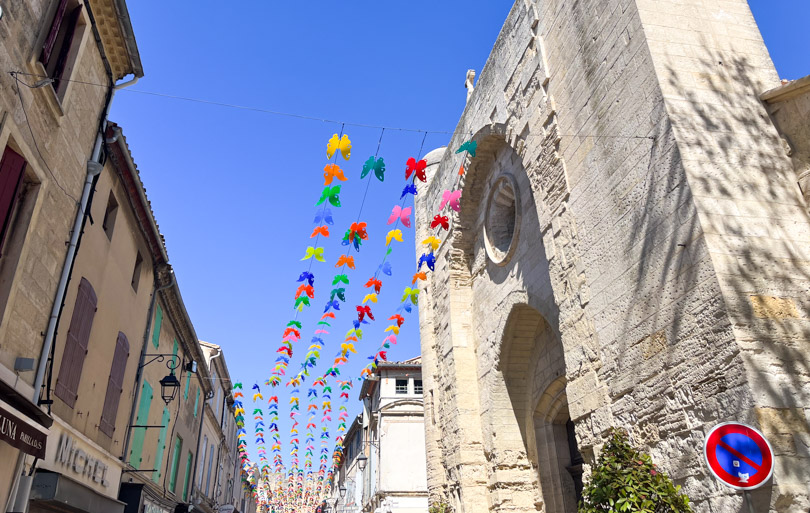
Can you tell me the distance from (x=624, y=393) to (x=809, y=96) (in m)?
3.34

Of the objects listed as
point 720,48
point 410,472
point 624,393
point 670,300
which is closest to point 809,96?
point 720,48

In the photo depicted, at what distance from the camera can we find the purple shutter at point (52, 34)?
5566mm

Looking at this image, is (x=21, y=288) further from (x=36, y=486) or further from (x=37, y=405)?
(x=36, y=486)

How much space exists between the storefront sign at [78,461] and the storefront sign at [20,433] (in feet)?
4.23

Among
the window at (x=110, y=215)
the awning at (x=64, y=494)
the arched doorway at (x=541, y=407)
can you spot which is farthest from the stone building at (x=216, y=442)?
the arched doorway at (x=541, y=407)

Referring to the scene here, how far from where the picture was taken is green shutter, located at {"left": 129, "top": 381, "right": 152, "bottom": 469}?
9570 millimetres

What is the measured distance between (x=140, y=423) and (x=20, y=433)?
560 cm

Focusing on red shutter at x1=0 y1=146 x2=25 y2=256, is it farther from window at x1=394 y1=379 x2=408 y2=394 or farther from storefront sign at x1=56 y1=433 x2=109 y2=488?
window at x1=394 y1=379 x2=408 y2=394

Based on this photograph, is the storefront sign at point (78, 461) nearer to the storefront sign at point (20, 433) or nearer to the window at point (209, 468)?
the storefront sign at point (20, 433)

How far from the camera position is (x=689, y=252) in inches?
197

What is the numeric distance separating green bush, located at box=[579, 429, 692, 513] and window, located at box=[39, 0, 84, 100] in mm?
6536

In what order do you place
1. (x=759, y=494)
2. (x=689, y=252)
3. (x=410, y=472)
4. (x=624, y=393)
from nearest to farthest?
(x=759, y=494) → (x=689, y=252) → (x=624, y=393) → (x=410, y=472)

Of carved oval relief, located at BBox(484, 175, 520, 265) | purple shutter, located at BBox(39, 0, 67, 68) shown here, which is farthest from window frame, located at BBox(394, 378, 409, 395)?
purple shutter, located at BBox(39, 0, 67, 68)

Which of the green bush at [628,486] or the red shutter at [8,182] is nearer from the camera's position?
the green bush at [628,486]
